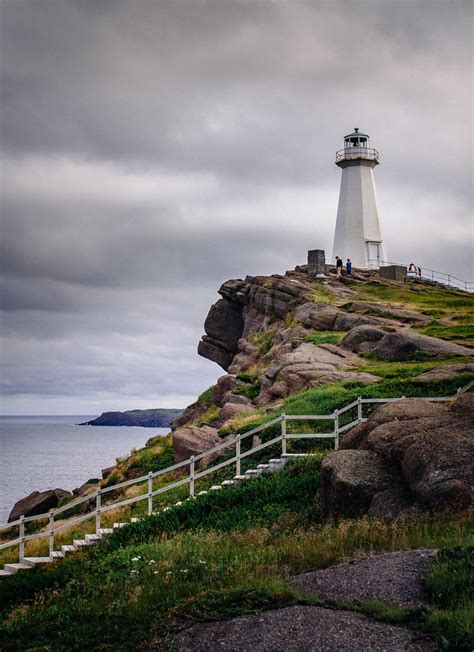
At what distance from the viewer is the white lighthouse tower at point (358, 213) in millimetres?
73188

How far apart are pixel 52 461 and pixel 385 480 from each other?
130565 mm

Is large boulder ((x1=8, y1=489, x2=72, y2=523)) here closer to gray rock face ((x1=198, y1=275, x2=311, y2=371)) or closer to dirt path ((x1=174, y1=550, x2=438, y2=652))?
gray rock face ((x1=198, y1=275, x2=311, y2=371))

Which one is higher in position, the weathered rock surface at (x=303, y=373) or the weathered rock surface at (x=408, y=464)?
the weathered rock surface at (x=303, y=373)

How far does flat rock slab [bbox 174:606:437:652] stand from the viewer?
855cm

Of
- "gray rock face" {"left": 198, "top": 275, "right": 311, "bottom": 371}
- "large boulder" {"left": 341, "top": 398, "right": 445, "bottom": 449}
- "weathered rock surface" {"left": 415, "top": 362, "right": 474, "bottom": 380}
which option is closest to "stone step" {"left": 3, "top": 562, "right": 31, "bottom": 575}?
"large boulder" {"left": 341, "top": 398, "right": 445, "bottom": 449}

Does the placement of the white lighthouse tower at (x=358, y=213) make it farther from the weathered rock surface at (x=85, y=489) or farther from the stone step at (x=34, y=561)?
the stone step at (x=34, y=561)

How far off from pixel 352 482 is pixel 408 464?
1.21 metres

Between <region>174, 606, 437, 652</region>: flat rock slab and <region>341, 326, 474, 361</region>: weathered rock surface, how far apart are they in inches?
1073

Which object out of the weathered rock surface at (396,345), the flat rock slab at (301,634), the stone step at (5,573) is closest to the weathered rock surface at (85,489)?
the weathered rock surface at (396,345)

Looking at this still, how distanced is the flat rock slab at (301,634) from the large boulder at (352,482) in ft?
18.4

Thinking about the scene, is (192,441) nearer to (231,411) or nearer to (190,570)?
(231,411)

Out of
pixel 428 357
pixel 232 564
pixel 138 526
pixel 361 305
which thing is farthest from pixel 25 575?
pixel 361 305

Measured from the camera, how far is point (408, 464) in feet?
48.0

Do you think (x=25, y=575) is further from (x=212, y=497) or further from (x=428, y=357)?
(x=428, y=357)
